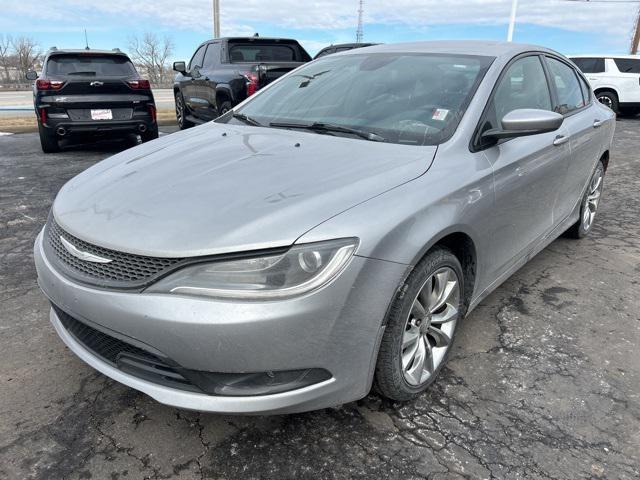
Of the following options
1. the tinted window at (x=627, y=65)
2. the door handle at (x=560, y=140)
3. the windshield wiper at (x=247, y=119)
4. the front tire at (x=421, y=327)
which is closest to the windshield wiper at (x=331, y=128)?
the windshield wiper at (x=247, y=119)

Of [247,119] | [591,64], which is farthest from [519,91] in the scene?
[591,64]

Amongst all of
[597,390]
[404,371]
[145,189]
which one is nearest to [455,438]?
[404,371]

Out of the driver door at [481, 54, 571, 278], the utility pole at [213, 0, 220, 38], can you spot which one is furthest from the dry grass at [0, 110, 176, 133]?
the driver door at [481, 54, 571, 278]

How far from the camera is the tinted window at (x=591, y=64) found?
1512 cm

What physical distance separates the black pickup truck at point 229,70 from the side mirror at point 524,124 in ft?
18.7

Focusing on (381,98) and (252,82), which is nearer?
(381,98)

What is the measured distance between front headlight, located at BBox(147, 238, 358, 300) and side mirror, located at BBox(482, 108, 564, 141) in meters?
1.27

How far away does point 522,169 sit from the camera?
2869 millimetres

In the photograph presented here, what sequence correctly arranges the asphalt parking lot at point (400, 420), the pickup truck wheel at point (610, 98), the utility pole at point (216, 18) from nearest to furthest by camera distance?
the asphalt parking lot at point (400, 420), the pickup truck wheel at point (610, 98), the utility pole at point (216, 18)

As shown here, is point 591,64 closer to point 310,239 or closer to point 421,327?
point 421,327

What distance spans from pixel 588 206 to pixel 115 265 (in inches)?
159

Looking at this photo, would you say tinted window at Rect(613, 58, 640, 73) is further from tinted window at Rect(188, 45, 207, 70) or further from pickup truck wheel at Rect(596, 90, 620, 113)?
tinted window at Rect(188, 45, 207, 70)

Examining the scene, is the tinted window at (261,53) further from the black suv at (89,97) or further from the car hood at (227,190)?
the car hood at (227,190)

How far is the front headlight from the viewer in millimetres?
1774
